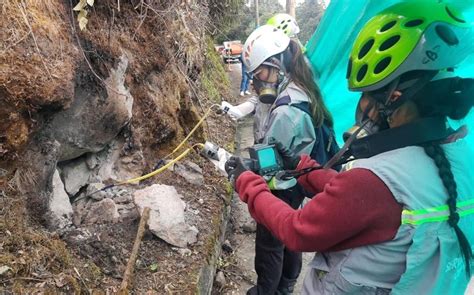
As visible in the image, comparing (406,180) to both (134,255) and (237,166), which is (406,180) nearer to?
→ (237,166)

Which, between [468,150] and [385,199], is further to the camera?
[468,150]

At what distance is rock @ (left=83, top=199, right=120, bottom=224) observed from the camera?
335cm

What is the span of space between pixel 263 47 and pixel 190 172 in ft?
7.56

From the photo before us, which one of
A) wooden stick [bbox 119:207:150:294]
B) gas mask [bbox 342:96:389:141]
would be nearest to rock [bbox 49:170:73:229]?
wooden stick [bbox 119:207:150:294]

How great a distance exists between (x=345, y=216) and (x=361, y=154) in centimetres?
33

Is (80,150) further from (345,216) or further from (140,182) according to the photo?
(345,216)

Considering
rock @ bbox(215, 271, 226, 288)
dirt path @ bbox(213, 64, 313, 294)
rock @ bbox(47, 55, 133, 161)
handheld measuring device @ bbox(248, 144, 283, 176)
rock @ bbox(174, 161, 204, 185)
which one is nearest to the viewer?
handheld measuring device @ bbox(248, 144, 283, 176)

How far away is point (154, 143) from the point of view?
4738mm

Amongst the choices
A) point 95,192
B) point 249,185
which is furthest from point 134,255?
point 249,185

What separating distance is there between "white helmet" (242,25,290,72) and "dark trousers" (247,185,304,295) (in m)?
1.10

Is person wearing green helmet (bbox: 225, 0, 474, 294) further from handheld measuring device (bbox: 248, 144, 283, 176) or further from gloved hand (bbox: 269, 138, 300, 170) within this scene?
gloved hand (bbox: 269, 138, 300, 170)

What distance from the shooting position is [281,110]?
2.93m

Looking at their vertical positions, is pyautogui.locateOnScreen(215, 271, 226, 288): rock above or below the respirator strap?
below

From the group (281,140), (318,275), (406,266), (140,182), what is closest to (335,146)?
(281,140)
